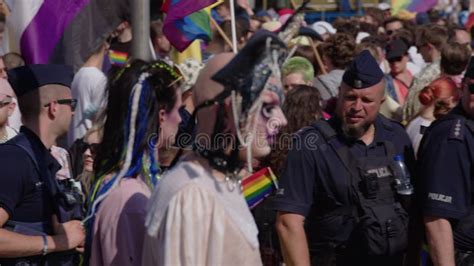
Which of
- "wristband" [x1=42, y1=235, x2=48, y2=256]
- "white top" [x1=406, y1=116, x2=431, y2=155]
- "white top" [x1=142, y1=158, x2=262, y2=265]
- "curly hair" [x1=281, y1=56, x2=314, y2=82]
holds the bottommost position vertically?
"white top" [x1=406, y1=116, x2=431, y2=155]

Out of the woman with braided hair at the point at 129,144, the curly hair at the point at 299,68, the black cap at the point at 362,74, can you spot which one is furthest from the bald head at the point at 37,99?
the curly hair at the point at 299,68

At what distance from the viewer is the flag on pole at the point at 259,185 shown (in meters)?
6.14

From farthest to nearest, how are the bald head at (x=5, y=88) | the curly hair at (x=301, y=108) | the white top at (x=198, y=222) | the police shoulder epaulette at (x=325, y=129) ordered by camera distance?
the curly hair at (x=301, y=108) < the police shoulder epaulette at (x=325, y=129) < the bald head at (x=5, y=88) < the white top at (x=198, y=222)

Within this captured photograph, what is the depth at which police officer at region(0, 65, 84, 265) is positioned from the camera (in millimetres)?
4645

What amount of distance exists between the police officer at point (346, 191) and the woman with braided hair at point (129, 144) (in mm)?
1267

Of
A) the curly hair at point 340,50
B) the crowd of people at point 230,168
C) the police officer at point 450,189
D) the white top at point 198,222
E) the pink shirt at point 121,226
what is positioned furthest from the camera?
the curly hair at point 340,50

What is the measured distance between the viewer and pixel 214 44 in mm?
10016

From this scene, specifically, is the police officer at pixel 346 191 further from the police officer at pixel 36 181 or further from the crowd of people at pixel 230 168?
the police officer at pixel 36 181

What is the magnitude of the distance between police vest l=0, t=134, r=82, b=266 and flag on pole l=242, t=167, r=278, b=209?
1.37m

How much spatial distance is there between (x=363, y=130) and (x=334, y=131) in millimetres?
156

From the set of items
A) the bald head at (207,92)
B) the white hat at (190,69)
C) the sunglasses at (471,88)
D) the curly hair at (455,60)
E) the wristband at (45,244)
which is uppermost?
the bald head at (207,92)

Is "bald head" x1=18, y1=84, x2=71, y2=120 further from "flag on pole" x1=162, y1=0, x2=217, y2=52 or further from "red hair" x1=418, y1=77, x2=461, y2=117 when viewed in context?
"red hair" x1=418, y1=77, x2=461, y2=117

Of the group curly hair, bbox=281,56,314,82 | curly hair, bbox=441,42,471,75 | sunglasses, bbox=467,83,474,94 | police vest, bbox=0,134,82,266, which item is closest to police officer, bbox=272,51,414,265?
sunglasses, bbox=467,83,474,94

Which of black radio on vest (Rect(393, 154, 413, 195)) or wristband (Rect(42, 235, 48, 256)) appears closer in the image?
wristband (Rect(42, 235, 48, 256))
